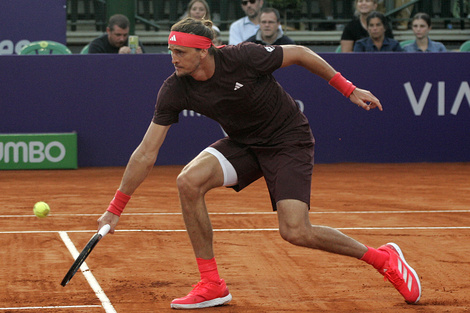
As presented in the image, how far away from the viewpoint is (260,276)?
16.6ft

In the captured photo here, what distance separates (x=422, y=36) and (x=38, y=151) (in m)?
5.18

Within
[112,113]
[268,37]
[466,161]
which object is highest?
[268,37]

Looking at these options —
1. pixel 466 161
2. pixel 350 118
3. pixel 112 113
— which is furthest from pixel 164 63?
→ pixel 466 161

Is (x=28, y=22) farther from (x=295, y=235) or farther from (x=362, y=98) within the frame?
(x=295, y=235)

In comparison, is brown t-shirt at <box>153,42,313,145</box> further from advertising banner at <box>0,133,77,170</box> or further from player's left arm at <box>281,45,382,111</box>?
advertising banner at <box>0,133,77,170</box>

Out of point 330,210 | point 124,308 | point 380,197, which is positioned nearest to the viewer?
point 124,308

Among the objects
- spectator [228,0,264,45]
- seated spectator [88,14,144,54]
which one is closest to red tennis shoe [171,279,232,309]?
seated spectator [88,14,144,54]

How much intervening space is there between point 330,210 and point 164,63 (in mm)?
3730

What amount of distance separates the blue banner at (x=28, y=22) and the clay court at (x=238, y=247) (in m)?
2.79

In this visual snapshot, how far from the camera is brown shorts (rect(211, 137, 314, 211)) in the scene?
14.3ft

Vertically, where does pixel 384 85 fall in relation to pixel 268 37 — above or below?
below

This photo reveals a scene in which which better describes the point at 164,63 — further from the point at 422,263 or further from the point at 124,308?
the point at 124,308

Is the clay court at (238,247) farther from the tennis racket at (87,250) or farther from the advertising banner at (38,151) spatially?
the advertising banner at (38,151)

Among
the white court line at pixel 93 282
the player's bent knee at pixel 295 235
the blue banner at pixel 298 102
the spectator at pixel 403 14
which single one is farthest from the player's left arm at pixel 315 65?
the spectator at pixel 403 14
